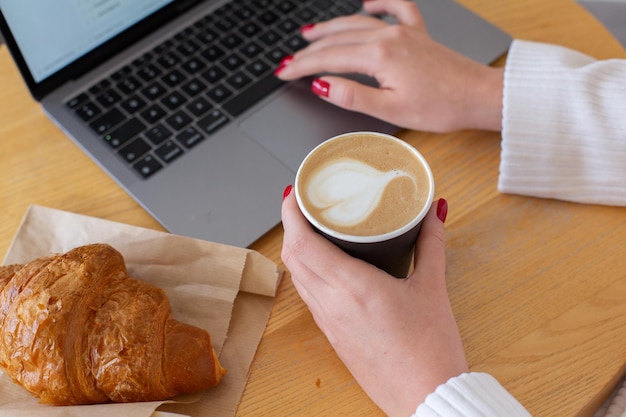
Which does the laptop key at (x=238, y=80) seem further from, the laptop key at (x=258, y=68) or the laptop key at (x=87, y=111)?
the laptop key at (x=87, y=111)

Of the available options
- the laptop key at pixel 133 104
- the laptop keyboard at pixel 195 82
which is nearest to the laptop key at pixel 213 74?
the laptop keyboard at pixel 195 82

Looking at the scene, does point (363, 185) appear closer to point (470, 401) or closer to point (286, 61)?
point (470, 401)

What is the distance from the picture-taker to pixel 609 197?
0.84m

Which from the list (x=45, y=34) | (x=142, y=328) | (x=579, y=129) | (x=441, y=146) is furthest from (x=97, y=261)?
(x=579, y=129)

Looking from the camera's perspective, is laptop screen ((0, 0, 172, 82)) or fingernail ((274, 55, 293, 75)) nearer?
laptop screen ((0, 0, 172, 82))

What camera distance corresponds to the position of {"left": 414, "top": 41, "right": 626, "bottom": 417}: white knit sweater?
84cm

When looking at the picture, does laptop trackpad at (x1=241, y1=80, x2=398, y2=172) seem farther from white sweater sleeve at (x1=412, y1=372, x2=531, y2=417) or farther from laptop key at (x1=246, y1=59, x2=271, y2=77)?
white sweater sleeve at (x1=412, y1=372, x2=531, y2=417)

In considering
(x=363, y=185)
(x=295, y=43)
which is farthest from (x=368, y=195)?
(x=295, y=43)

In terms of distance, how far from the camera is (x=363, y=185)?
0.67 metres

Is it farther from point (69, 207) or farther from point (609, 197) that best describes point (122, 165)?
point (609, 197)

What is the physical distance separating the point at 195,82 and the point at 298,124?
0.56 ft

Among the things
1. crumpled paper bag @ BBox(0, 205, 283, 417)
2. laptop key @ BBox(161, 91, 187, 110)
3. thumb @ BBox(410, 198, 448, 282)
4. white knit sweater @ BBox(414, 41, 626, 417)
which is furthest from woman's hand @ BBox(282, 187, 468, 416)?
laptop key @ BBox(161, 91, 187, 110)

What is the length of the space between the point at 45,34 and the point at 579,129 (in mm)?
714

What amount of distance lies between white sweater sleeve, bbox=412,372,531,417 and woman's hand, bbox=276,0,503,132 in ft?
1.30
